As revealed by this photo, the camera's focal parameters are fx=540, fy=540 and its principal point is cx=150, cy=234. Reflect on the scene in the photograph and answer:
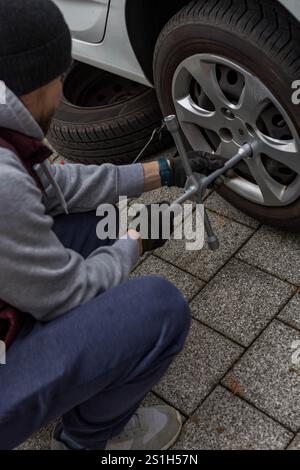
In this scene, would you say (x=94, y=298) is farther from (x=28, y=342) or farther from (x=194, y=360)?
(x=194, y=360)

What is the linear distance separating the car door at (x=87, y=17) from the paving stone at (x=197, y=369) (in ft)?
4.34

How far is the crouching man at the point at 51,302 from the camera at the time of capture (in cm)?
123

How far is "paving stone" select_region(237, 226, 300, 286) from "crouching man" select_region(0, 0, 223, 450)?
71cm

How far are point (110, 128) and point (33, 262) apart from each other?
4.81 ft

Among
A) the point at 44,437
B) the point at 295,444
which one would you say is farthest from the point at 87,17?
the point at 295,444

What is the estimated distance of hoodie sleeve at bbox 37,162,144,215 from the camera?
1835mm

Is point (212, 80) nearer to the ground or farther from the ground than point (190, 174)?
farther from the ground

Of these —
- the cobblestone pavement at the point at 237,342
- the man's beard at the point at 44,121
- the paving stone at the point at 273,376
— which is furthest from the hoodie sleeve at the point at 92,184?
the paving stone at the point at 273,376

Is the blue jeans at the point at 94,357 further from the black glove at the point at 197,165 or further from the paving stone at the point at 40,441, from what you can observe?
the black glove at the point at 197,165

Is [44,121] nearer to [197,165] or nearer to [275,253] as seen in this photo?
[197,165]

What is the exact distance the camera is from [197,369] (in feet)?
6.13

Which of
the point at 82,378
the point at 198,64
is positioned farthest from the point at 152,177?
the point at 82,378

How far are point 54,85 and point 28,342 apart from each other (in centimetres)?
66

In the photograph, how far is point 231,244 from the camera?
7.38ft
